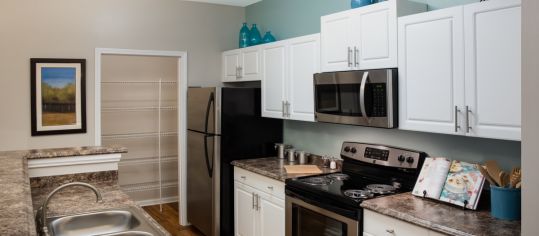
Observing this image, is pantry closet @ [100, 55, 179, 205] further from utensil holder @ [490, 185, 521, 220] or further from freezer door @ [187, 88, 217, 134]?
utensil holder @ [490, 185, 521, 220]

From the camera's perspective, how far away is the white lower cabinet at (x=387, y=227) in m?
2.15

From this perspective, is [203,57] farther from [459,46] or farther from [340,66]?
[459,46]

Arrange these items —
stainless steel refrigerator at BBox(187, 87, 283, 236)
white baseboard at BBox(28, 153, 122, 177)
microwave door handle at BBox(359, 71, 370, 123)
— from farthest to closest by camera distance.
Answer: stainless steel refrigerator at BBox(187, 87, 283, 236), microwave door handle at BBox(359, 71, 370, 123), white baseboard at BBox(28, 153, 122, 177)

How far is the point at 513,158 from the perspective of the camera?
234 cm

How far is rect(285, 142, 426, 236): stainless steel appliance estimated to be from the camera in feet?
8.57

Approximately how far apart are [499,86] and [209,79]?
10.9 feet

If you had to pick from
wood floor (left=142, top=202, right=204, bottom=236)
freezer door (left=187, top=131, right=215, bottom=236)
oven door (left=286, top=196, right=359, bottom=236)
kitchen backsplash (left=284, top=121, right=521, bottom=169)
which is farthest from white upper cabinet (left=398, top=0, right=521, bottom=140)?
wood floor (left=142, top=202, right=204, bottom=236)

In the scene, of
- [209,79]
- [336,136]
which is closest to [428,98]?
[336,136]

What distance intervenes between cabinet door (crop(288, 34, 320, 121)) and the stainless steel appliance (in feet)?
1.58

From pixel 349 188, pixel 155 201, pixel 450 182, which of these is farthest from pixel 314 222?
pixel 155 201

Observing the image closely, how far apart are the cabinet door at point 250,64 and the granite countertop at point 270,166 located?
82cm

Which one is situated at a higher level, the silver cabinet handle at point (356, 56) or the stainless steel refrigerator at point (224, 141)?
the silver cabinet handle at point (356, 56)

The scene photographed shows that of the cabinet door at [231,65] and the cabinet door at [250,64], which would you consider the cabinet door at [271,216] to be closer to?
the cabinet door at [250,64]

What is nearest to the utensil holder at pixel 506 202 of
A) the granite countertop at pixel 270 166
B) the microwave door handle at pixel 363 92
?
the microwave door handle at pixel 363 92
